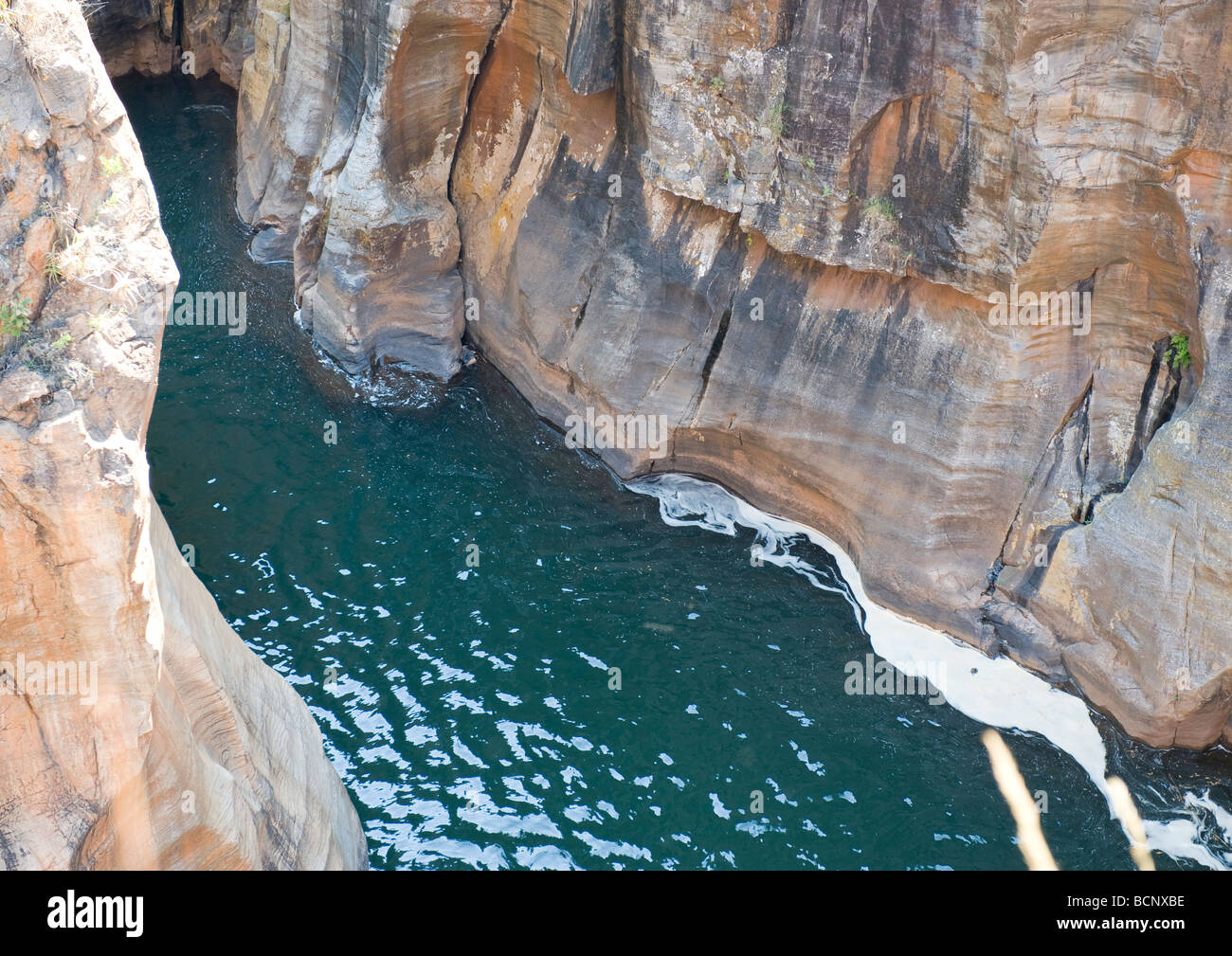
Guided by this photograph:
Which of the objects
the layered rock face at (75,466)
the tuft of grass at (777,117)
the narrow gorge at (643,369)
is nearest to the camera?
the layered rock face at (75,466)

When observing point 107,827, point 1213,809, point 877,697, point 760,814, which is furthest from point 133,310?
point 1213,809

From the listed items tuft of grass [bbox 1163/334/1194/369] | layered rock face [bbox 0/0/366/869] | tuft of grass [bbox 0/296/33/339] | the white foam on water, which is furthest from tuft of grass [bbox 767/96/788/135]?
tuft of grass [bbox 0/296/33/339]

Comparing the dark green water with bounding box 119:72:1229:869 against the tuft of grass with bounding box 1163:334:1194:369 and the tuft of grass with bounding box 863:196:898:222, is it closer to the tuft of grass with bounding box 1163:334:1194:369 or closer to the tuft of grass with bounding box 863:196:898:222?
the tuft of grass with bounding box 1163:334:1194:369

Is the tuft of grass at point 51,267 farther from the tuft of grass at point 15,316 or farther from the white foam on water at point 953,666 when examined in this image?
the white foam on water at point 953,666

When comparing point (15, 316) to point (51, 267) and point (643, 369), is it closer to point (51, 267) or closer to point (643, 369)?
point (51, 267)

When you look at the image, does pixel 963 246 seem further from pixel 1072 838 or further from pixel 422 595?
pixel 422 595

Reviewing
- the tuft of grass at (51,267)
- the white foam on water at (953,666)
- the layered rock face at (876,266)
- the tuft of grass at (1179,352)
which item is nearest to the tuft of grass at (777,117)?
the layered rock face at (876,266)
